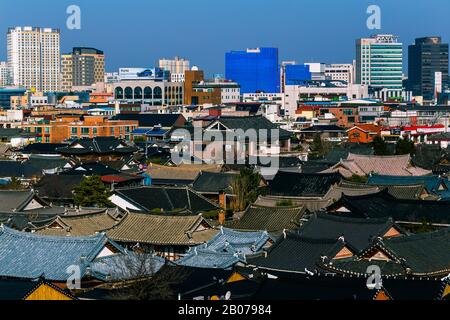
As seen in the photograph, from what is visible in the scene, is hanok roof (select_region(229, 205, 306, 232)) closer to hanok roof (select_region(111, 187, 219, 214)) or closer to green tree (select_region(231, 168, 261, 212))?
hanok roof (select_region(111, 187, 219, 214))

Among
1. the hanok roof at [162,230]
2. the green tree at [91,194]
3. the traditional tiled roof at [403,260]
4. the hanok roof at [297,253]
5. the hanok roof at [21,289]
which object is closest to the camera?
the hanok roof at [21,289]

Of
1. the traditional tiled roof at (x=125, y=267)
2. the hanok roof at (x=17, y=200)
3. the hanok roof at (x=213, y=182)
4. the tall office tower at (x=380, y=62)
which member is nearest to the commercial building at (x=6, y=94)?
the tall office tower at (x=380, y=62)

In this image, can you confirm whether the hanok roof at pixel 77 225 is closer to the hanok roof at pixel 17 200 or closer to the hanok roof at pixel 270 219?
the hanok roof at pixel 270 219

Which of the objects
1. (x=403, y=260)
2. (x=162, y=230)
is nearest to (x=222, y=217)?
(x=162, y=230)

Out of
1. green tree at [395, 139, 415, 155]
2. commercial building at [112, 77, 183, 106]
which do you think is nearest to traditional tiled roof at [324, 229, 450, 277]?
green tree at [395, 139, 415, 155]

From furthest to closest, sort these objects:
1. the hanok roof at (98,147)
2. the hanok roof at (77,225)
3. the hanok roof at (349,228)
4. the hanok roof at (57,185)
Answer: the hanok roof at (98,147) < the hanok roof at (57,185) < the hanok roof at (77,225) < the hanok roof at (349,228)

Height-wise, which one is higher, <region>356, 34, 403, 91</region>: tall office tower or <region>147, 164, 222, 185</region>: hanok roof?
<region>356, 34, 403, 91</region>: tall office tower

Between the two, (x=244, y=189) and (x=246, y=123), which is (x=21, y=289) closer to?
(x=244, y=189)
